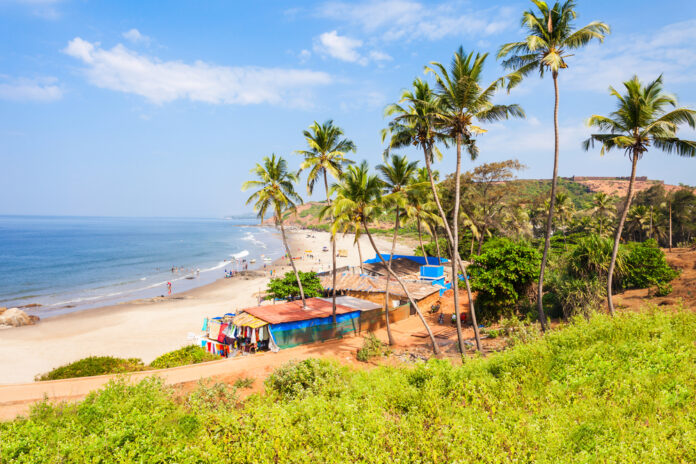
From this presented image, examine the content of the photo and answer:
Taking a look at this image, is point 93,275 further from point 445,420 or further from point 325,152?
point 445,420

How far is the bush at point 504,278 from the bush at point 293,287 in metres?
11.6

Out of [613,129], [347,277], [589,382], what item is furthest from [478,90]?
[347,277]

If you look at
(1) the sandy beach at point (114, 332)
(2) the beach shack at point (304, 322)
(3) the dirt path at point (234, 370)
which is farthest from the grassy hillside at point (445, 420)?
(1) the sandy beach at point (114, 332)

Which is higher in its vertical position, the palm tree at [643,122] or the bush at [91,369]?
the palm tree at [643,122]

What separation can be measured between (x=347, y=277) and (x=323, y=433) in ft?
73.1

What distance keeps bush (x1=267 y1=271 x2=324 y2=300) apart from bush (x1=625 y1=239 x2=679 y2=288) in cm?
1927

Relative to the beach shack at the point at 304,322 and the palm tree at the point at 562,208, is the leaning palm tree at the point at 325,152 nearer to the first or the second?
the beach shack at the point at 304,322

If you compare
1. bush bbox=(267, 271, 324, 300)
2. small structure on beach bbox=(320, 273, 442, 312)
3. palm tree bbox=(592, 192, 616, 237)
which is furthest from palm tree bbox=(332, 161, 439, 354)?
palm tree bbox=(592, 192, 616, 237)

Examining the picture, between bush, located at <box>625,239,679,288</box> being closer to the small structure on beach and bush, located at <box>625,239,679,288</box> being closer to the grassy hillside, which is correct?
the small structure on beach

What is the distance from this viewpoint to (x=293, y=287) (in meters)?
25.2

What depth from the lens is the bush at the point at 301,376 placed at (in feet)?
29.5

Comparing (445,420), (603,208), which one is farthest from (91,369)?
(603,208)

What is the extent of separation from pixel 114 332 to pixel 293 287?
569 inches

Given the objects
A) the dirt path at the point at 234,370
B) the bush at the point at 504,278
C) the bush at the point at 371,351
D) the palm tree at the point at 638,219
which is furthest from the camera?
the palm tree at the point at 638,219
